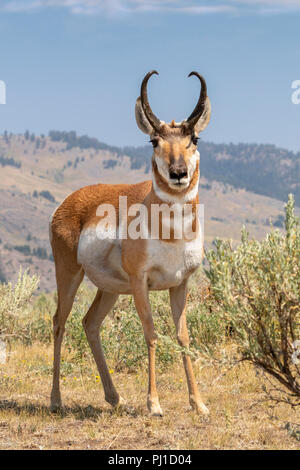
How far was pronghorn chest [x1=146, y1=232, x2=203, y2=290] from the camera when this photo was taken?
21.1 ft

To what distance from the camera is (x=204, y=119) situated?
6520 mm

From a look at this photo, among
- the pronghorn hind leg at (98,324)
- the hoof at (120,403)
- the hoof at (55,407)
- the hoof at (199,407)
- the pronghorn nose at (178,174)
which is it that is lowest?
the hoof at (55,407)

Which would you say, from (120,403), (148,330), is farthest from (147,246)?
(120,403)

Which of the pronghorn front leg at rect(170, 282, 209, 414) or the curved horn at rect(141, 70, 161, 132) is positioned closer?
the curved horn at rect(141, 70, 161, 132)

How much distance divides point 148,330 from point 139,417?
3.21 ft

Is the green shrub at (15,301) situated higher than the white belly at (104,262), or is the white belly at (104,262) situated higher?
the white belly at (104,262)

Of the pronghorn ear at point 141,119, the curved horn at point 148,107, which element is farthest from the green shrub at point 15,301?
the curved horn at point 148,107

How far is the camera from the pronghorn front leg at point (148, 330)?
6.54 meters

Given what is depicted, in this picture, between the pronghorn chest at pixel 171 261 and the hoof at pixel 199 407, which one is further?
the hoof at pixel 199 407

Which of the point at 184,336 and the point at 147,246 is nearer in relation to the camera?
the point at 147,246

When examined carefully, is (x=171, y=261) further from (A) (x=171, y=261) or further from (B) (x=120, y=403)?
(B) (x=120, y=403)

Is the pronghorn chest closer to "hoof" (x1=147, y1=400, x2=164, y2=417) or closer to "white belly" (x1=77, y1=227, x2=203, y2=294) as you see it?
"white belly" (x1=77, y1=227, x2=203, y2=294)

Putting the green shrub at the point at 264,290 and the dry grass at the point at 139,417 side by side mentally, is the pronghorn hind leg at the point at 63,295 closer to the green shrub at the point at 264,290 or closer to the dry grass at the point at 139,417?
the dry grass at the point at 139,417

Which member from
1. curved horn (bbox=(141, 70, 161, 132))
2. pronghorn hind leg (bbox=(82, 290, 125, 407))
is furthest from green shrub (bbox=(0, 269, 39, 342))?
curved horn (bbox=(141, 70, 161, 132))
